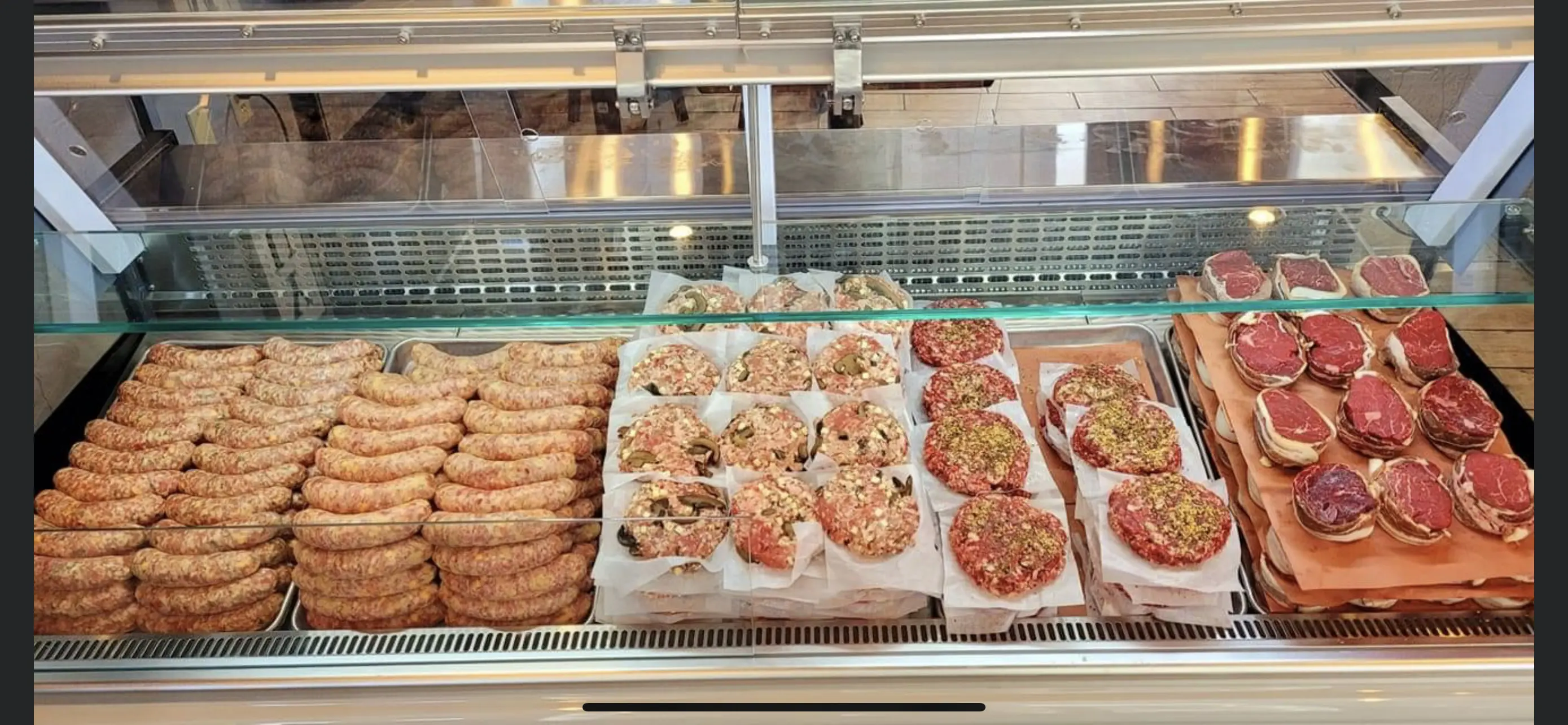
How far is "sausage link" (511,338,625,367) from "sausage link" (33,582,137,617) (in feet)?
2.99

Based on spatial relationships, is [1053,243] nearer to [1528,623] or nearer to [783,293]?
[783,293]

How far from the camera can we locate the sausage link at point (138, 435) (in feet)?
7.09

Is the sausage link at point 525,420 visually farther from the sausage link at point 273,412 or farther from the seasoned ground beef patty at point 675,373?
the sausage link at point 273,412

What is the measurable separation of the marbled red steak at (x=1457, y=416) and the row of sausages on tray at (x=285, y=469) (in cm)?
185

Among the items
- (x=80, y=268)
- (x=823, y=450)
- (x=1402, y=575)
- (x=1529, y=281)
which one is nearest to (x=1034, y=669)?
(x=823, y=450)

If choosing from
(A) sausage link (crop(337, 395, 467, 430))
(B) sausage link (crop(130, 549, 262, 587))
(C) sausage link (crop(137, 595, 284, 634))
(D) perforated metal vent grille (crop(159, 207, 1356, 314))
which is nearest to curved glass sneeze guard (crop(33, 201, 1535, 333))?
(D) perforated metal vent grille (crop(159, 207, 1356, 314))

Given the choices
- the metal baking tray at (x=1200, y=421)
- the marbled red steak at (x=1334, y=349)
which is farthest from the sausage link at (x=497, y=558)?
the marbled red steak at (x=1334, y=349)

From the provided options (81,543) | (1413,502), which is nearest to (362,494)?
(81,543)

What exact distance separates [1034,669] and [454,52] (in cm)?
150

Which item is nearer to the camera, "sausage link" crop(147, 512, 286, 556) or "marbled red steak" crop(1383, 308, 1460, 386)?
"sausage link" crop(147, 512, 286, 556)

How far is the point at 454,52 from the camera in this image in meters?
1.59

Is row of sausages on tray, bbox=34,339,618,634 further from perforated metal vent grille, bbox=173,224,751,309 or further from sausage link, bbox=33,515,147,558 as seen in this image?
perforated metal vent grille, bbox=173,224,751,309

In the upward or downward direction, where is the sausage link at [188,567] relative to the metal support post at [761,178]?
downward

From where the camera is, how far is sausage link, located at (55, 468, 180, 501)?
2.05 m
